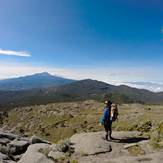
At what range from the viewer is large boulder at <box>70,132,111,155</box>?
794 inches

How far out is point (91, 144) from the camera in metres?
21.3

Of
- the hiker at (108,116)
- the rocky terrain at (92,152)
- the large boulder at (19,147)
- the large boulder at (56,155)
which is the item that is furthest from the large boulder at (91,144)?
the large boulder at (19,147)

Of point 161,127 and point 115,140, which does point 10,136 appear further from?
point 161,127

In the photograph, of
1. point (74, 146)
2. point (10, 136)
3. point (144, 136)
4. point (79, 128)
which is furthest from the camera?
point (79, 128)

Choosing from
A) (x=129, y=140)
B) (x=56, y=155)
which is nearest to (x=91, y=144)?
(x=56, y=155)

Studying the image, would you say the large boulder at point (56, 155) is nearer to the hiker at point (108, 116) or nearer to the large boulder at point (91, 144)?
the large boulder at point (91, 144)

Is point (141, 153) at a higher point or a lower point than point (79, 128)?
higher

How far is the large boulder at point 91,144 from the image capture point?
Result: 20164mm

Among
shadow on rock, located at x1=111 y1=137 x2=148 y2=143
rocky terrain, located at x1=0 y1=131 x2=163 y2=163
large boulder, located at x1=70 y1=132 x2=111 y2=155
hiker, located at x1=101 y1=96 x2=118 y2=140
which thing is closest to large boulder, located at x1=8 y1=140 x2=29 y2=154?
rocky terrain, located at x1=0 y1=131 x2=163 y2=163

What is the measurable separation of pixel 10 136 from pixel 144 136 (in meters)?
16.5

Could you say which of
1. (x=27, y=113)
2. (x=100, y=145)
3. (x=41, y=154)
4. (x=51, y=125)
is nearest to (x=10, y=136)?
(x=41, y=154)

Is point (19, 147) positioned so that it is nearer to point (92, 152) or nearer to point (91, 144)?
point (91, 144)

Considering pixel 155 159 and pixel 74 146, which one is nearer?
pixel 155 159

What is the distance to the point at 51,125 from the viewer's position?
84.1 meters
